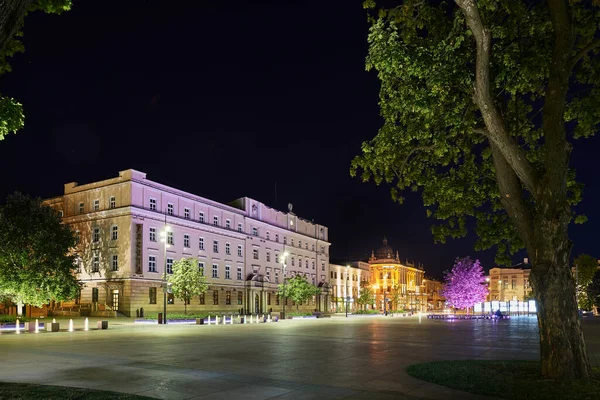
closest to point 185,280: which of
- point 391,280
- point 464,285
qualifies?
point 464,285

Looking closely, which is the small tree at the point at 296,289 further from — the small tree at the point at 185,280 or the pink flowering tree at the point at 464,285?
the pink flowering tree at the point at 464,285

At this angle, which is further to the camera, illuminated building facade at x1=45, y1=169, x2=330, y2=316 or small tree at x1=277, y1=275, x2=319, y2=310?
small tree at x1=277, y1=275, x2=319, y2=310

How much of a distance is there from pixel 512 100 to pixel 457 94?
3097 mm

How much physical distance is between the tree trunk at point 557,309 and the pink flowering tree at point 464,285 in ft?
299

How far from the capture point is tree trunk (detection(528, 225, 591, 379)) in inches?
476

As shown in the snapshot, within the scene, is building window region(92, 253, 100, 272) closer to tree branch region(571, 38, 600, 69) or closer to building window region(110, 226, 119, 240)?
building window region(110, 226, 119, 240)

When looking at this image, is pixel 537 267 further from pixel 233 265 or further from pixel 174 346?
pixel 233 265

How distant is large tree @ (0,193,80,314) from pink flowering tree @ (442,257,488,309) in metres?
70.6

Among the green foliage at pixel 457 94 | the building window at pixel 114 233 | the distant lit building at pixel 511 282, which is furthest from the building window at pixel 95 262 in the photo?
the distant lit building at pixel 511 282

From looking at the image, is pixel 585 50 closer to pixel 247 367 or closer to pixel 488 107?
pixel 488 107

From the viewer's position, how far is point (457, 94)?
44.8 ft

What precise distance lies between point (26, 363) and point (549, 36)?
17.3 meters

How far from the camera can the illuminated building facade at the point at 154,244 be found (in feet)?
194

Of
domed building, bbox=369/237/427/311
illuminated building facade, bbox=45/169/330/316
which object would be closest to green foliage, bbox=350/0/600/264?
illuminated building facade, bbox=45/169/330/316
